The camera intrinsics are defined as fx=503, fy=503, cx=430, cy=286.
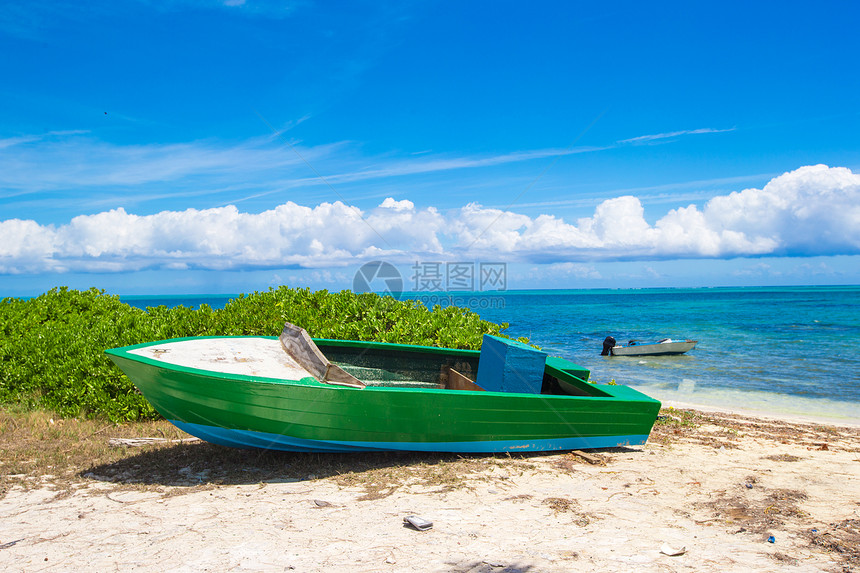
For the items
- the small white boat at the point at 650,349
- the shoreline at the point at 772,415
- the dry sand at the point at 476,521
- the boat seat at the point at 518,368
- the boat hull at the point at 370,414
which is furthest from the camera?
the small white boat at the point at 650,349

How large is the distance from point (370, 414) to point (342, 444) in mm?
501

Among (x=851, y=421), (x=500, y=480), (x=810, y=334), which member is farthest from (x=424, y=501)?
(x=810, y=334)

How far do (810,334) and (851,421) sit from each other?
28.2 metres

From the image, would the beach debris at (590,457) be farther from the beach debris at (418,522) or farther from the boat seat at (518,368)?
the beach debris at (418,522)

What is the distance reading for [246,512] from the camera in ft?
15.3

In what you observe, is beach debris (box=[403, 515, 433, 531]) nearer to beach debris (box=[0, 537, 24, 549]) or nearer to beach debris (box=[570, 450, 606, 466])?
beach debris (box=[570, 450, 606, 466])

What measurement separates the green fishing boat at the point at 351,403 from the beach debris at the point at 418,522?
3.74 feet

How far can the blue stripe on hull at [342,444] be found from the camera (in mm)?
5293

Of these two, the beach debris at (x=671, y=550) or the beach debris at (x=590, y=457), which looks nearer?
Answer: the beach debris at (x=671, y=550)

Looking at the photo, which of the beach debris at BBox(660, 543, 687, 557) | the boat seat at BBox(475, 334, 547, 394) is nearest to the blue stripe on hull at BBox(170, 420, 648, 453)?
the boat seat at BBox(475, 334, 547, 394)

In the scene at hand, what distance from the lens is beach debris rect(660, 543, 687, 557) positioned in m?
3.90

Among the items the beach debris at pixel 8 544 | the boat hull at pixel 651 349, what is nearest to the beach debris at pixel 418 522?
the beach debris at pixel 8 544

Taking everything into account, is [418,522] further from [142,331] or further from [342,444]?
[142,331]

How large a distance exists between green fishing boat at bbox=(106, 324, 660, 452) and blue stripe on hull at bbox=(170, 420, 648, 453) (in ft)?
0.04
